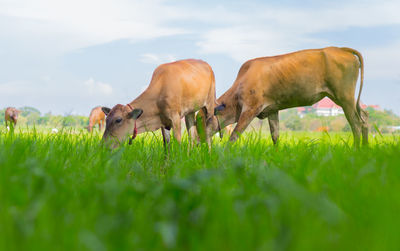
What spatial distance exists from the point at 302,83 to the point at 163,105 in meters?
2.68

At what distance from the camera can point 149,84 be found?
22.7ft

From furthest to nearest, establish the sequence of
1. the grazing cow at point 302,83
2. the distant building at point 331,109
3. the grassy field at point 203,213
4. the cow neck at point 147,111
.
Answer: the grazing cow at point 302,83
the distant building at point 331,109
the cow neck at point 147,111
the grassy field at point 203,213

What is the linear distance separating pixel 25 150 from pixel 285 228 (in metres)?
2.87

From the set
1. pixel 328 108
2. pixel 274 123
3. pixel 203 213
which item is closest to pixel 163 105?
pixel 274 123

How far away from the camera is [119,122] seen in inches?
245

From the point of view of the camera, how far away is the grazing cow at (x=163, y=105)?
20.4ft

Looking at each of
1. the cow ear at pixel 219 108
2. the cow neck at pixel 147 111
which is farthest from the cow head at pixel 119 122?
the cow ear at pixel 219 108

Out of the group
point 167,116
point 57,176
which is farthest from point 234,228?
point 167,116

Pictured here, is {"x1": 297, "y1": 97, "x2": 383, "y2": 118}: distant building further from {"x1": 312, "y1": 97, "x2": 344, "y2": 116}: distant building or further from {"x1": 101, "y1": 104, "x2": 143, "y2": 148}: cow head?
{"x1": 101, "y1": 104, "x2": 143, "y2": 148}: cow head

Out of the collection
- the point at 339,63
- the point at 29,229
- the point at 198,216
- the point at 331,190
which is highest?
the point at 339,63

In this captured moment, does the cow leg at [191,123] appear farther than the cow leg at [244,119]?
Yes

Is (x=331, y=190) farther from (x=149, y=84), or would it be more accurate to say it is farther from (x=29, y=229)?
(x=149, y=84)

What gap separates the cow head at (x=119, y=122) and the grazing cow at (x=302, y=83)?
1.96m

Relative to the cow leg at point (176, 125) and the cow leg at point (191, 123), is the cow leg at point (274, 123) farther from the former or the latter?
the cow leg at point (176, 125)
